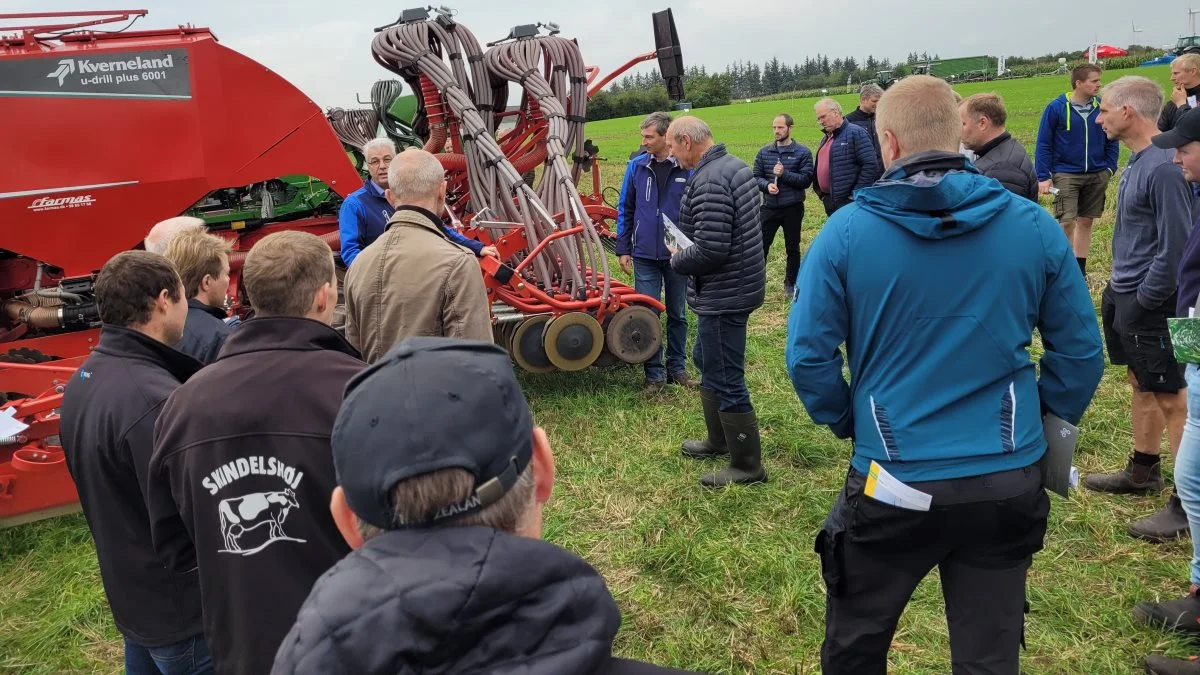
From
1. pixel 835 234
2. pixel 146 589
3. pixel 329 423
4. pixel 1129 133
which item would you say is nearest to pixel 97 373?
pixel 146 589

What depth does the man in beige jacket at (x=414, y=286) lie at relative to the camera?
2.81m

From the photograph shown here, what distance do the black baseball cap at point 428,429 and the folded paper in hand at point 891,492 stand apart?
120 cm

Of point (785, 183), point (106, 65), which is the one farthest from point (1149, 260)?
point (106, 65)

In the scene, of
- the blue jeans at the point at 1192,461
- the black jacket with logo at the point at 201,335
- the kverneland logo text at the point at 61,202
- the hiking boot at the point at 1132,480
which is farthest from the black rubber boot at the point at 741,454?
the kverneland logo text at the point at 61,202

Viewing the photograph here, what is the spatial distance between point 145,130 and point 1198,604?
5648mm

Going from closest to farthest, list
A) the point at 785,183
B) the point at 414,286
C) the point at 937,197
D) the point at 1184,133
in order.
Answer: the point at 937,197 → the point at 1184,133 → the point at 414,286 → the point at 785,183

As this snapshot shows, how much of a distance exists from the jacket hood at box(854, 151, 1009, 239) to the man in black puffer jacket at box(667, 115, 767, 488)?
1.89 metres

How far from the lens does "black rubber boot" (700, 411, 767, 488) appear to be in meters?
4.07

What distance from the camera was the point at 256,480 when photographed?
165 cm

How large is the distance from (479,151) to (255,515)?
4.29 meters

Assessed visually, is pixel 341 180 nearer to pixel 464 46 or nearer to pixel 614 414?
pixel 464 46

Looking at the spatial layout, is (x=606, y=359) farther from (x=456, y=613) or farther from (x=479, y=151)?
(x=456, y=613)

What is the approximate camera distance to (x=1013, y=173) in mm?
3924

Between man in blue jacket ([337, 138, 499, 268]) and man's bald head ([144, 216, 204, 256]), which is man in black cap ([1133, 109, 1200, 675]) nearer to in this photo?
man in blue jacket ([337, 138, 499, 268])
